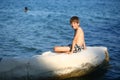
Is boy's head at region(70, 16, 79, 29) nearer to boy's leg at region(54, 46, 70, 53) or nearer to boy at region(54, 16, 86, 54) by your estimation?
boy at region(54, 16, 86, 54)

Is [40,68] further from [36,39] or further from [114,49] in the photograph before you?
[36,39]

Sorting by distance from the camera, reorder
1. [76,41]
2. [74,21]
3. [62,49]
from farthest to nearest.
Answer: [62,49] < [76,41] < [74,21]

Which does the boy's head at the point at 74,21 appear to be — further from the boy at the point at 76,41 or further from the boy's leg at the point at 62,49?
the boy's leg at the point at 62,49

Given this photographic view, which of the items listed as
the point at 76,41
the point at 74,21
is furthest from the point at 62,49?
the point at 74,21

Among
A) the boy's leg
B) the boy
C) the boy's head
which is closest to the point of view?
the boy's head

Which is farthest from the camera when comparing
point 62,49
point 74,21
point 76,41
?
point 62,49

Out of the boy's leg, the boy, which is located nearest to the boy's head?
the boy

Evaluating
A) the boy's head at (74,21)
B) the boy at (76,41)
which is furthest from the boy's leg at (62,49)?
the boy's head at (74,21)

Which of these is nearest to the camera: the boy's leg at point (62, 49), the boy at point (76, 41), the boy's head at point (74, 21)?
the boy's head at point (74, 21)

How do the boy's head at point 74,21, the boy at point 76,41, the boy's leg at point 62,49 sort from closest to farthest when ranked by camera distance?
the boy's head at point 74,21
the boy at point 76,41
the boy's leg at point 62,49

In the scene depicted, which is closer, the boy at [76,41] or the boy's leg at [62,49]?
the boy at [76,41]

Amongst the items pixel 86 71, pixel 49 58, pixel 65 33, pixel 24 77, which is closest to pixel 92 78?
pixel 86 71

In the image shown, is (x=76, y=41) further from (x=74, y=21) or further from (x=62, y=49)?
(x=74, y=21)

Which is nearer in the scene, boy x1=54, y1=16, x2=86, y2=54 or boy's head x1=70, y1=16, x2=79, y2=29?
boy's head x1=70, y1=16, x2=79, y2=29
